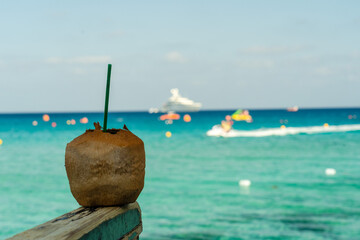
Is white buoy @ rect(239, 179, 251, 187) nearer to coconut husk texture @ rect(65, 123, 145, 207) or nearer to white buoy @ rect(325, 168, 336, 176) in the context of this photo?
white buoy @ rect(325, 168, 336, 176)

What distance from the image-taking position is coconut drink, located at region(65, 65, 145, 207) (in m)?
1.67

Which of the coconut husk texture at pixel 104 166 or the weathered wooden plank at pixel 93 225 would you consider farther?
the coconut husk texture at pixel 104 166

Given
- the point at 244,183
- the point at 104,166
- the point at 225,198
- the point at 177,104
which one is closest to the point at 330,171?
the point at 244,183

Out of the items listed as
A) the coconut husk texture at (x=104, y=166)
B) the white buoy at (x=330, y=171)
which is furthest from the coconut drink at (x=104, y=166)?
the white buoy at (x=330, y=171)

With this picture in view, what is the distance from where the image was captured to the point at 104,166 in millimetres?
1669

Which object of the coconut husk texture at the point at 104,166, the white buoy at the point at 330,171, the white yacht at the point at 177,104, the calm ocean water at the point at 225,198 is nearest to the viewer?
the coconut husk texture at the point at 104,166

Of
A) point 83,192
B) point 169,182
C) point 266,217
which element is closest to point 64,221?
point 83,192

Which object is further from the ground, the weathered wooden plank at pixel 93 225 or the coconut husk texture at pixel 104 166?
the coconut husk texture at pixel 104 166

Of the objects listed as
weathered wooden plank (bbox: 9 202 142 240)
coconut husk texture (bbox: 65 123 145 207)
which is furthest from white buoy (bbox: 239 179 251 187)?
coconut husk texture (bbox: 65 123 145 207)

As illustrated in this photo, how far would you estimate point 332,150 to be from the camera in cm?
3002

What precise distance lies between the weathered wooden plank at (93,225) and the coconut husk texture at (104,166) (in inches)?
2.5

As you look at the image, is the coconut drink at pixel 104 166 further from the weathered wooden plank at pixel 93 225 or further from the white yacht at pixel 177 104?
the white yacht at pixel 177 104

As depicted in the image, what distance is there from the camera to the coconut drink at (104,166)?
→ 1.67m

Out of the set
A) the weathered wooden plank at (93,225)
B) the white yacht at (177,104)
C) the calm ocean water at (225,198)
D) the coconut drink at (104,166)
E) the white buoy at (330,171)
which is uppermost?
the white yacht at (177,104)
